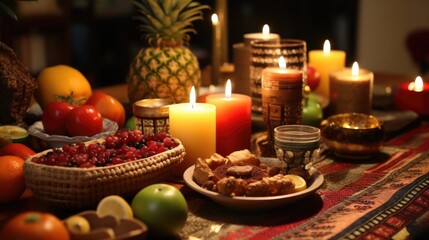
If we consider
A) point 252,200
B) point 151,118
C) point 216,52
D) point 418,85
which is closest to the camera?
point 252,200

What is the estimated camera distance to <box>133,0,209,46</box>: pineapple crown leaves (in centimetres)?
170

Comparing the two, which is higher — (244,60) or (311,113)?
(244,60)

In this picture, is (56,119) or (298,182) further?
(56,119)

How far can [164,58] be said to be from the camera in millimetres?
1729

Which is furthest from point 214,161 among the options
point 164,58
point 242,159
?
point 164,58

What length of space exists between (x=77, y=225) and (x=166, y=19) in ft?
2.89

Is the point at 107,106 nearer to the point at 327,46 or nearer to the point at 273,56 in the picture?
the point at 273,56

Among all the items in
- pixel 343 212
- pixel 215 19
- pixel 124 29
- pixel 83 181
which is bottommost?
pixel 343 212

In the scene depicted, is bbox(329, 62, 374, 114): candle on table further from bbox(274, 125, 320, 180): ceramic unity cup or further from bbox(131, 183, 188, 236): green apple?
bbox(131, 183, 188, 236): green apple

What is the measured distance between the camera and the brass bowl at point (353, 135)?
154 centimetres

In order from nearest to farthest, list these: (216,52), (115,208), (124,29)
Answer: (115,208) < (216,52) < (124,29)

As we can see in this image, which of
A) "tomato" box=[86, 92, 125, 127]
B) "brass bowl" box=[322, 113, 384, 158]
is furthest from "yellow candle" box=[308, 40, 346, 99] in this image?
"tomato" box=[86, 92, 125, 127]

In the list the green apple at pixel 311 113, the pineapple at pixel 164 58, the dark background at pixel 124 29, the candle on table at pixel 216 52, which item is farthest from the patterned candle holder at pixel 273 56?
the dark background at pixel 124 29

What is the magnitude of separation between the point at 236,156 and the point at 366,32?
4357 millimetres
